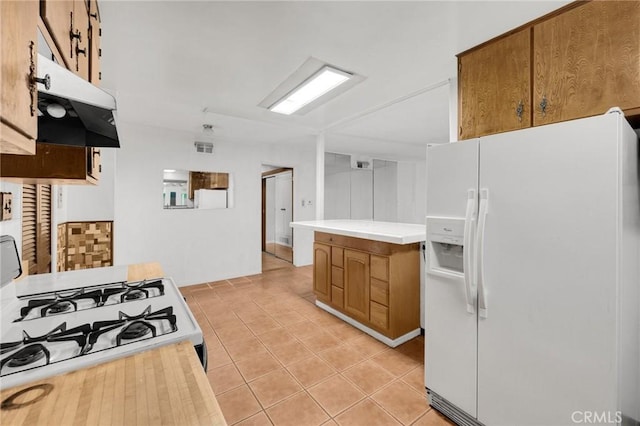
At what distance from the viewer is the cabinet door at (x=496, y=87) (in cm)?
149

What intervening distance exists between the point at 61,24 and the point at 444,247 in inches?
79.5

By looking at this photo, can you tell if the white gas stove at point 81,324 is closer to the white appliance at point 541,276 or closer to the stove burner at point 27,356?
the stove burner at point 27,356

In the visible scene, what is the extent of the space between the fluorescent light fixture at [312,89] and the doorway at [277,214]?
10.2 ft

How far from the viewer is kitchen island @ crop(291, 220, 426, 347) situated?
2455 mm

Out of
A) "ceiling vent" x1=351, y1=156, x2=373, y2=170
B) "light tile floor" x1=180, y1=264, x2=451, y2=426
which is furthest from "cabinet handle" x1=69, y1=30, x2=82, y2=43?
"ceiling vent" x1=351, y1=156, x2=373, y2=170

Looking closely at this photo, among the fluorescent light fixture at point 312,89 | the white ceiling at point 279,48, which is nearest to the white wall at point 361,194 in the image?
the white ceiling at point 279,48

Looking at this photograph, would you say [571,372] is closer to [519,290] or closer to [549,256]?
[519,290]

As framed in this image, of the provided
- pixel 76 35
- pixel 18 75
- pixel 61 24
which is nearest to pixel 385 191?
pixel 76 35

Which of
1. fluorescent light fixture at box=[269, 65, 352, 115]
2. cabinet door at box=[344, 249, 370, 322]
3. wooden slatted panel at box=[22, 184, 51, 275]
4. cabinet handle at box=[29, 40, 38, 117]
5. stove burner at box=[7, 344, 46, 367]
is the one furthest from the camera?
cabinet door at box=[344, 249, 370, 322]

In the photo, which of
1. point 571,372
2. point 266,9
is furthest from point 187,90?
point 571,372

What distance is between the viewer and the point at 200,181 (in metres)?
4.43

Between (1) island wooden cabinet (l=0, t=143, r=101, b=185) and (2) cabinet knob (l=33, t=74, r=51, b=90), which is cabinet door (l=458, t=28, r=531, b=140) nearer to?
(2) cabinet knob (l=33, t=74, r=51, b=90)

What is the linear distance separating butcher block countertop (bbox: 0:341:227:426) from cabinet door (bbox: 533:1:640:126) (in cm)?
187

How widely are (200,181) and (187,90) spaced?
208 centimetres
